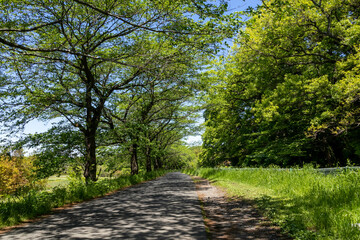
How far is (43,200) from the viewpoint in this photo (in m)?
7.48

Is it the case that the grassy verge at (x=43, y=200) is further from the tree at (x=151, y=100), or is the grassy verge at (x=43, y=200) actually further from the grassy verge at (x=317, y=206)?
the grassy verge at (x=317, y=206)

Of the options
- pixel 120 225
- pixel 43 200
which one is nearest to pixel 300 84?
pixel 120 225

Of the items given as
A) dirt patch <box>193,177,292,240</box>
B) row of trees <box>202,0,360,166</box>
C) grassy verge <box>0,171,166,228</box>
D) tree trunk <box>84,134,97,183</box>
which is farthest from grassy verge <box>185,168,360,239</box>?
tree trunk <box>84,134,97,183</box>

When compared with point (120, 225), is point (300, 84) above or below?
above

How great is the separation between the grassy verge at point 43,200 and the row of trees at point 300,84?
10.1 m

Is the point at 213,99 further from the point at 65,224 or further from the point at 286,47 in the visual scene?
the point at 65,224

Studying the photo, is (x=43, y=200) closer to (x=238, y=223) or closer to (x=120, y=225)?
(x=120, y=225)

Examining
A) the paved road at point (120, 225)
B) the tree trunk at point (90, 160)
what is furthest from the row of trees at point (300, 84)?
the tree trunk at point (90, 160)

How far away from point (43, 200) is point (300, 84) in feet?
51.7

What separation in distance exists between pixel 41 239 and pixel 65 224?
1.16m

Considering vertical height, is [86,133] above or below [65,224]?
above

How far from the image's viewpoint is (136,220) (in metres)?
5.78

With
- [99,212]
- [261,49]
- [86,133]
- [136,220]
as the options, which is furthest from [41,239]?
[261,49]

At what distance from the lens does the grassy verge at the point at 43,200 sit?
613 cm
